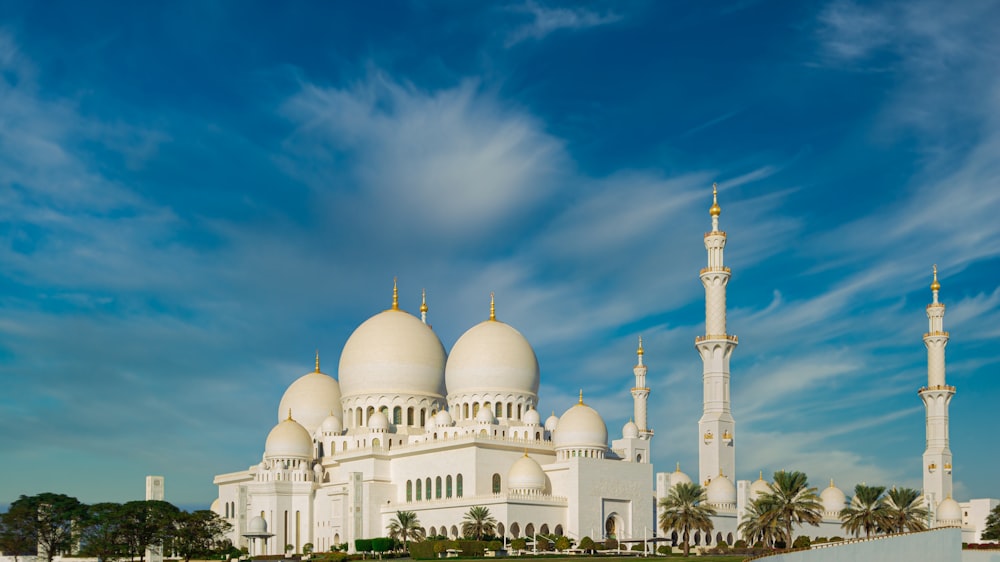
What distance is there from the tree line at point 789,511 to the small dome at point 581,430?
7769mm

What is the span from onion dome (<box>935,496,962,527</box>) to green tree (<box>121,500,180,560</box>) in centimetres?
5580

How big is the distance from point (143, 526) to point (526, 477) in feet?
72.9

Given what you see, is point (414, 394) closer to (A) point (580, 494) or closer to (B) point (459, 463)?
(B) point (459, 463)

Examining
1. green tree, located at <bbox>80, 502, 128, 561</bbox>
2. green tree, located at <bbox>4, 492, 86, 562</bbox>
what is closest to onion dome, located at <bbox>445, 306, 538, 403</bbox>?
green tree, located at <bbox>80, 502, 128, 561</bbox>

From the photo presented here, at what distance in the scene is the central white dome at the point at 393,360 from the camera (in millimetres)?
84062

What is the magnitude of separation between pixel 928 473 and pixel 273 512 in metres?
50.1

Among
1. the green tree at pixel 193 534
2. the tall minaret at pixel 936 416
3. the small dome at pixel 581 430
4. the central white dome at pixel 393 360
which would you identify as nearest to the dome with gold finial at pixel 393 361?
the central white dome at pixel 393 360

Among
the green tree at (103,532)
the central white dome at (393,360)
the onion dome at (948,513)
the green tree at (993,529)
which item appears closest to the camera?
the green tree at (103,532)

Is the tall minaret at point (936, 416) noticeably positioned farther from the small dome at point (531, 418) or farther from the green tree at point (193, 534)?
the green tree at point (193, 534)

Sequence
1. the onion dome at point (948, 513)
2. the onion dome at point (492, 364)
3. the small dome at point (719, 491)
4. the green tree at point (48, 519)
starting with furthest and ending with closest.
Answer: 1. the onion dome at point (948, 513)
2. the onion dome at point (492, 364)
3. the small dome at point (719, 491)
4. the green tree at point (48, 519)

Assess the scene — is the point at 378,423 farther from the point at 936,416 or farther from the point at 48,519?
the point at 936,416

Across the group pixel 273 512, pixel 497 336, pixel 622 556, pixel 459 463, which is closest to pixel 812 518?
pixel 622 556

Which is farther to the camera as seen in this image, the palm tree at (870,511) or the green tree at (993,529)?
the green tree at (993,529)

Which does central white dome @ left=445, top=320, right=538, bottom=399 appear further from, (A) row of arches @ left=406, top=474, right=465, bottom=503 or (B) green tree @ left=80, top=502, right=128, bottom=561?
(B) green tree @ left=80, top=502, right=128, bottom=561
